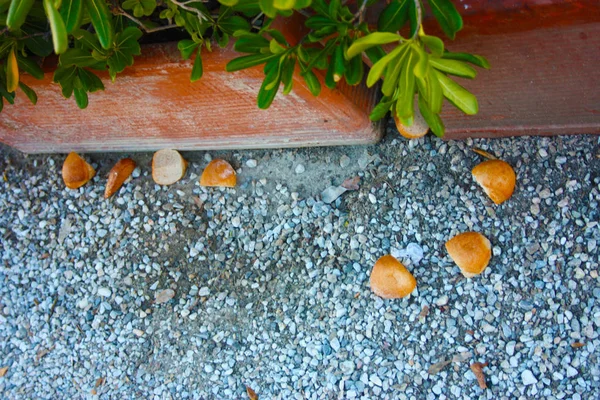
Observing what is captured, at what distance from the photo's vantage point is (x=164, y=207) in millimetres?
2100

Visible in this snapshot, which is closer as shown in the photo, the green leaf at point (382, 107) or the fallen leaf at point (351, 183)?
the green leaf at point (382, 107)

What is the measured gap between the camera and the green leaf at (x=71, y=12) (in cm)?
117

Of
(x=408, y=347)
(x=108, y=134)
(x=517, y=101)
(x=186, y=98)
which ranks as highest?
(x=517, y=101)

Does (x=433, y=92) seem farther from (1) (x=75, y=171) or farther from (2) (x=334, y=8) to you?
(1) (x=75, y=171)

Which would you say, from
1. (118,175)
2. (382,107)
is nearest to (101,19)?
(382,107)

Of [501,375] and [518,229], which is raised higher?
[518,229]

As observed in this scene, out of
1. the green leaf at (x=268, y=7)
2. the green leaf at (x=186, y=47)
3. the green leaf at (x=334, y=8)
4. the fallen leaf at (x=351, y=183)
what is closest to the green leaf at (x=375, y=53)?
the green leaf at (x=334, y=8)

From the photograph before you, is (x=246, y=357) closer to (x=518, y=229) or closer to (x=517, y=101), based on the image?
(x=518, y=229)

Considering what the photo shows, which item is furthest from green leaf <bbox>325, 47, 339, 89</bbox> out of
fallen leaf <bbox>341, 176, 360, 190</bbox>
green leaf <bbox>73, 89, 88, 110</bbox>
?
green leaf <bbox>73, 89, 88, 110</bbox>

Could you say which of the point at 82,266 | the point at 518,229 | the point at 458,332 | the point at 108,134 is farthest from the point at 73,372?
the point at 518,229

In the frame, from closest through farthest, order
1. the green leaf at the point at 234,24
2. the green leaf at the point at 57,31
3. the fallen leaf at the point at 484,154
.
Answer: the green leaf at the point at 57,31
the green leaf at the point at 234,24
the fallen leaf at the point at 484,154

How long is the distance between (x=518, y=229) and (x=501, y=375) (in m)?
0.41

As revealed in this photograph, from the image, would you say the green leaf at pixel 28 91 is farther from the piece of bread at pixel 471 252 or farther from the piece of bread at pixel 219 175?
the piece of bread at pixel 471 252

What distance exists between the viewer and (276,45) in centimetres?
128
